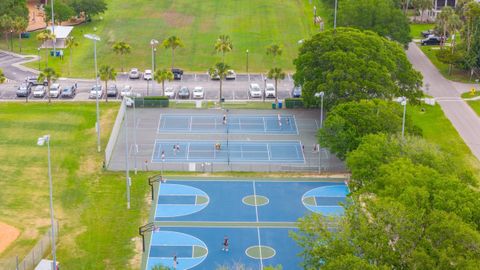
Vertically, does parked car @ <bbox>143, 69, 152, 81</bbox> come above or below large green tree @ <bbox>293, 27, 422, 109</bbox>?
below

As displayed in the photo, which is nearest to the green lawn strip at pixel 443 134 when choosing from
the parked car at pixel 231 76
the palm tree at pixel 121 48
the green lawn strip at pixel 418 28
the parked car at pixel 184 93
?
the parked car at pixel 231 76

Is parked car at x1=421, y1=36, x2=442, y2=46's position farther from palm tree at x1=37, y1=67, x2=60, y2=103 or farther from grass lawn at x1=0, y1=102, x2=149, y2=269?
palm tree at x1=37, y1=67, x2=60, y2=103

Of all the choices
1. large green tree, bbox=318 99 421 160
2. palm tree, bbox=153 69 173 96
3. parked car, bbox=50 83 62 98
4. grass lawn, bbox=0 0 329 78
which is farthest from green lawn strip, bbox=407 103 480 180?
parked car, bbox=50 83 62 98

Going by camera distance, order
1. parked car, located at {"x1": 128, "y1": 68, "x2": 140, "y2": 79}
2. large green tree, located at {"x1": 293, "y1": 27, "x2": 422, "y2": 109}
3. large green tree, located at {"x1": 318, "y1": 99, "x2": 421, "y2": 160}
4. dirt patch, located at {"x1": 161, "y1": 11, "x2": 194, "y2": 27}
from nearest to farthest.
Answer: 1. large green tree, located at {"x1": 318, "y1": 99, "x2": 421, "y2": 160}
2. large green tree, located at {"x1": 293, "y1": 27, "x2": 422, "y2": 109}
3. parked car, located at {"x1": 128, "y1": 68, "x2": 140, "y2": 79}
4. dirt patch, located at {"x1": 161, "y1": 11, "x2": 194, "y2": 27}

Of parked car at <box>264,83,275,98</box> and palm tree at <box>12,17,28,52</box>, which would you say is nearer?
parked car at <box>264,83,275,98</box>

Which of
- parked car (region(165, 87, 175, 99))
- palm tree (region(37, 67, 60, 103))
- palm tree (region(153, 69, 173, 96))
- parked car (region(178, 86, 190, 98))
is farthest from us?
parked car (region(178, 86, 190, 98))

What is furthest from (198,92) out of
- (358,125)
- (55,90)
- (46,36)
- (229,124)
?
(358,125)

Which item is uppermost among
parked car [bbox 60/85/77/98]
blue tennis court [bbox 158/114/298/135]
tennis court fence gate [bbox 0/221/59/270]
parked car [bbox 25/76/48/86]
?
parked car [bbox 25/76/48/86]

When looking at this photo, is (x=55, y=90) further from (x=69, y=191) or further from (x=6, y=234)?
(x=6, y=234)
